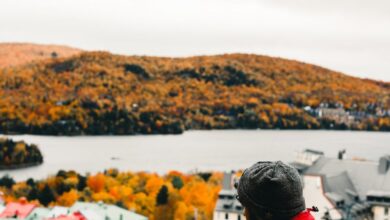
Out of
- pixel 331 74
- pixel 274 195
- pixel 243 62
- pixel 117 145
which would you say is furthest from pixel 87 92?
pixel 274 195

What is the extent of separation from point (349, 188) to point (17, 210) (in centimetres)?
1309

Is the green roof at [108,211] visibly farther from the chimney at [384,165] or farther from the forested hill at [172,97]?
the forested hill at [172,97]

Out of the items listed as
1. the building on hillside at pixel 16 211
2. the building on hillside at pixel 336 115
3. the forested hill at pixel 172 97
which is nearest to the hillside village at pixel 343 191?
the building on hillside at pixel 16 211

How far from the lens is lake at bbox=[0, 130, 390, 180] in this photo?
2270 inches

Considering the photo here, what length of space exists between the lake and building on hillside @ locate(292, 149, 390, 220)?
24.0 metres

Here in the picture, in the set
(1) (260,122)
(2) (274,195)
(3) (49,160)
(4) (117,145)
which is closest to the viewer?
(2) (274,195)

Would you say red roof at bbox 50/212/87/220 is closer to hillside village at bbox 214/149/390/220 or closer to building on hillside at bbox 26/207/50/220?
building on hillside at bbox 26/207/50/220

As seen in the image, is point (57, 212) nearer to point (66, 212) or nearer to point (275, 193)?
point (66, 212)

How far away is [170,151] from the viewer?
74.4m

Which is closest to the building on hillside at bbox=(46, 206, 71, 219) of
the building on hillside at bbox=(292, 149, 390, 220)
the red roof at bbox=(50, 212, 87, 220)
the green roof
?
the green roof

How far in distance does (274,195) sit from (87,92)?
352 feet

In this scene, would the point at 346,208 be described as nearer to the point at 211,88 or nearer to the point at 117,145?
the point at 117,145

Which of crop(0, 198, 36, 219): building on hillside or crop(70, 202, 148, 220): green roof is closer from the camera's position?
crop(0, 198, 36, 219): building on hillside

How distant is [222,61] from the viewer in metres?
136
